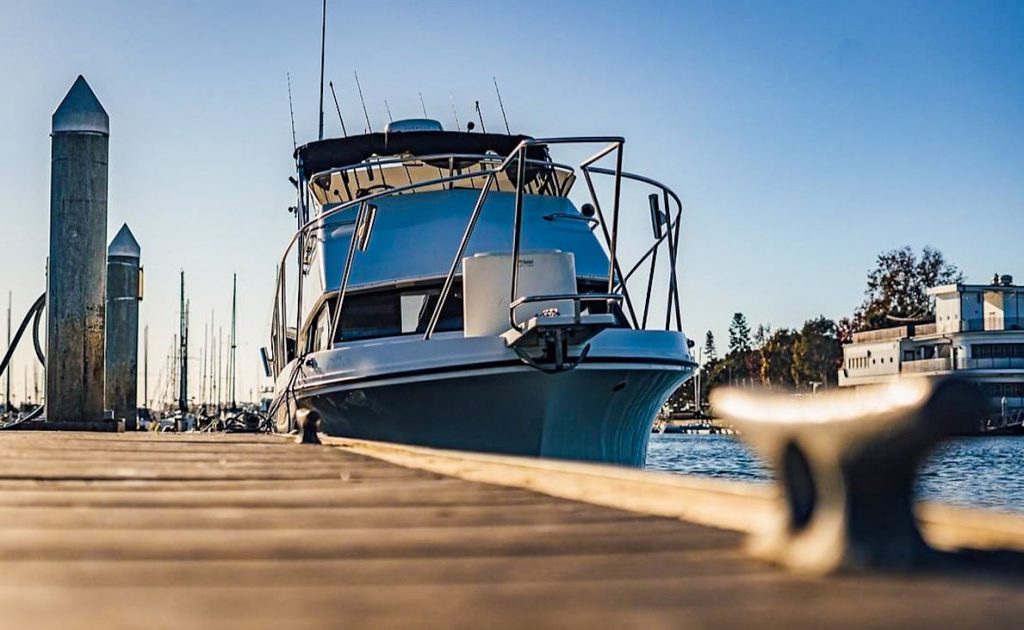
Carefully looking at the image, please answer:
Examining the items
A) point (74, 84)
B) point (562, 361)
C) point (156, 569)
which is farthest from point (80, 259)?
point (156, 569)

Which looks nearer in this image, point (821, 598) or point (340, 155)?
point (821, 598)

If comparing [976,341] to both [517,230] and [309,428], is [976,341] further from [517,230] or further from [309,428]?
[309,428]

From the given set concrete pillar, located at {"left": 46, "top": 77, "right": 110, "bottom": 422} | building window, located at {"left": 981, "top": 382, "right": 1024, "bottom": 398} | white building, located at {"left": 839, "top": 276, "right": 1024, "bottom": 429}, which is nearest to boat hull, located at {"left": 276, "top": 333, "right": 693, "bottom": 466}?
concrete pillar, located at {"left": 46, "top": 77, "right": 110, "bottom": 422}

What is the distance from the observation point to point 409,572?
6.11 feet

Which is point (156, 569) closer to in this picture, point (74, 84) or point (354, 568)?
point (354, 568)

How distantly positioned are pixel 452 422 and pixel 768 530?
8.49 m

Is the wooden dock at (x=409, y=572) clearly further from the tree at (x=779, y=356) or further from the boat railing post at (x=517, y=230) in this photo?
the tree at (x=779, y=356)

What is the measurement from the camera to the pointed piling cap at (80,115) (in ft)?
42.1

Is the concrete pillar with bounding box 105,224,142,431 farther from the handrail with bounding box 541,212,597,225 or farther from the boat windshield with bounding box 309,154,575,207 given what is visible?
the handrail with bounding box 541,212,597,225

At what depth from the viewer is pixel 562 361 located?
9.84 metres

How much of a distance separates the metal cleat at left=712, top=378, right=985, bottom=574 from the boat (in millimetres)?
6952

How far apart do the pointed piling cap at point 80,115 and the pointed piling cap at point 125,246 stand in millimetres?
7560

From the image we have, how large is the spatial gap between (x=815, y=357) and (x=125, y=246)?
67.8 meters

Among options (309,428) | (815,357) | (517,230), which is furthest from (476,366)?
(815,357)
